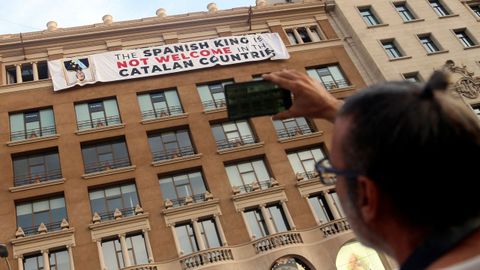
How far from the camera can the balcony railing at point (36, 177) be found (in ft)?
78.9

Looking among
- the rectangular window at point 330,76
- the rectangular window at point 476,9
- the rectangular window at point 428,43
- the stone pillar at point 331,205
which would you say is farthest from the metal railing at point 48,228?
the rectangular window at point 476,9

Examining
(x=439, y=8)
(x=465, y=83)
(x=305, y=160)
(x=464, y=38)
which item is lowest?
(x=305, y=160)

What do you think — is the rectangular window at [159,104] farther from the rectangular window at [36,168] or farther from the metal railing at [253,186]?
the metal railing at [253,186]

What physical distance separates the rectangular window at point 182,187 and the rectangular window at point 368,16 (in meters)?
17.4

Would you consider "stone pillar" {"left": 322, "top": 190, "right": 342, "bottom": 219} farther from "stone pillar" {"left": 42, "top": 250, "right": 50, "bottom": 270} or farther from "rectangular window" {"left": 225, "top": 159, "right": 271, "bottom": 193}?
"stone pillar" {"left": 42, "top": 250, "right": 50, "bottom": 270}

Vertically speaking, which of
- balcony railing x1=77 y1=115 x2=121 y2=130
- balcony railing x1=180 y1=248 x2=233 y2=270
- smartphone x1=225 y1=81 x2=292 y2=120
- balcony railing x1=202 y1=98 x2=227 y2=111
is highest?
balcony railing x1=77 y1=115 x2=121 y2=130

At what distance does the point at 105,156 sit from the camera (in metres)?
25.5

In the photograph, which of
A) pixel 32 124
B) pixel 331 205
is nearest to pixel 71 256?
pixel 32 124

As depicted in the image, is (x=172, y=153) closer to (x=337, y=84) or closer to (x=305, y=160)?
(x=305, y=160)

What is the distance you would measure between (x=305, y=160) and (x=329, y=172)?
24.2 m

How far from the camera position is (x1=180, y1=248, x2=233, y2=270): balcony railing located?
21.3 meters

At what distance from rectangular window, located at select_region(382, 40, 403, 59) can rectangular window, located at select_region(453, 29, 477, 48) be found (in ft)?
15.5

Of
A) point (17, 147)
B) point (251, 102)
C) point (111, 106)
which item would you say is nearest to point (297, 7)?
point (111, 106)

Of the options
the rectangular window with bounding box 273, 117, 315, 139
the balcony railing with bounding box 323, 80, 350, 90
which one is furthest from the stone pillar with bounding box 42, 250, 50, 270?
the balcony railing with bounding box 323, 80, 350, 90
